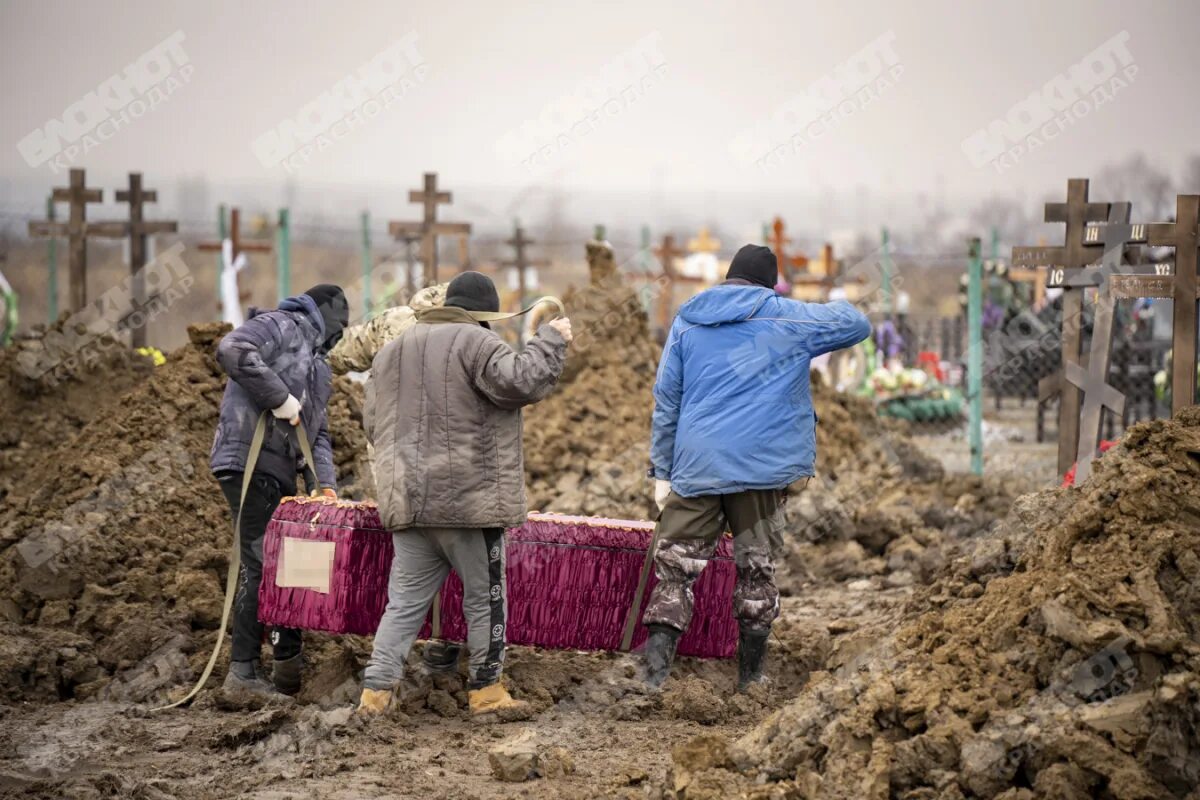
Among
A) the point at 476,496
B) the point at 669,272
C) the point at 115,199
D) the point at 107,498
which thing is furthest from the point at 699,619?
the point at 669,272

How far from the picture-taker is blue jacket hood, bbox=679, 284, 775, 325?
19.3ft

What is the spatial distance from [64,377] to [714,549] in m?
7.29

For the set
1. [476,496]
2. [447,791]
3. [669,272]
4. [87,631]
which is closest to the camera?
[447,791]

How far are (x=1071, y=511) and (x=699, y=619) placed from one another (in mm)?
1835

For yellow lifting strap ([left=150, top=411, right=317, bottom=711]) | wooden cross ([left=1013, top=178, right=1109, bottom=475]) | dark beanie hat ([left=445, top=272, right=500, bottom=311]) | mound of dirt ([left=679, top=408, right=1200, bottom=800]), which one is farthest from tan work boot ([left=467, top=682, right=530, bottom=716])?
wooden cross ([left=1013, top=178, right=1109, bottom=475])

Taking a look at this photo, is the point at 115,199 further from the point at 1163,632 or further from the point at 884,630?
the point at 1163,632

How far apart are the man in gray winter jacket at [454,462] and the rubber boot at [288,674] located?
588mm

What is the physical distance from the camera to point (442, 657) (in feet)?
20.4

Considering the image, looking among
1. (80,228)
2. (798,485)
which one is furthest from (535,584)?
(80,228)

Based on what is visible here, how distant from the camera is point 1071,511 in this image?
4.96 m

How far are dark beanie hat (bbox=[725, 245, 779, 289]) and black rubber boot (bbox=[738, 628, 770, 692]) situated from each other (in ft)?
4.86

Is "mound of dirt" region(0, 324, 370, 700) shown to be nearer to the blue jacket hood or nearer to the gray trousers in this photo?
the gray trousers

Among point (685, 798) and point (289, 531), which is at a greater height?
point (289, 531)

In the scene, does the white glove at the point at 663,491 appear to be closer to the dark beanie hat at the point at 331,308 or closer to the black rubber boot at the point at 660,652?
the black rubber boot at the point at 660,652
